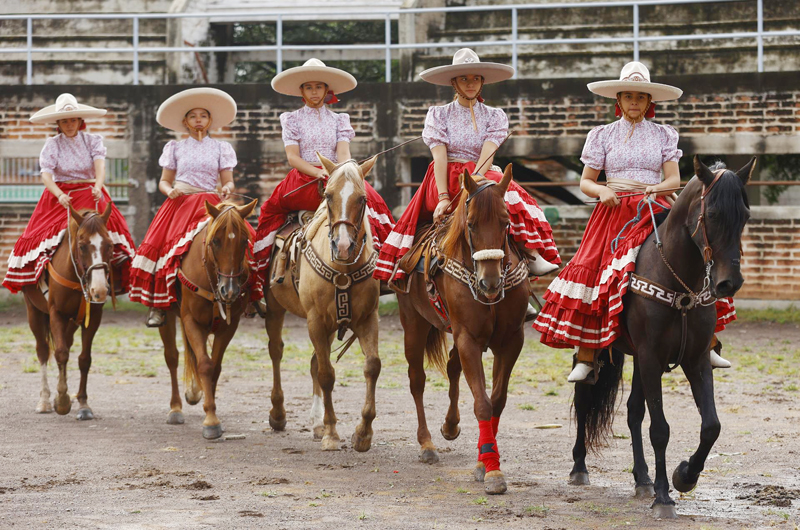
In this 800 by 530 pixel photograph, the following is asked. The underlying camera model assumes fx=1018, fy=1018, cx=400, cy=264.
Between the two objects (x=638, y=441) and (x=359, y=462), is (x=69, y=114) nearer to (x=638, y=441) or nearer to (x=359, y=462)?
(x=359, y=462)

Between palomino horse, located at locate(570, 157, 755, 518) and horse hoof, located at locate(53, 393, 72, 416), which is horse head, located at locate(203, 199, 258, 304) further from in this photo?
palomino horse, located at locate(570, 157, 755, 518)

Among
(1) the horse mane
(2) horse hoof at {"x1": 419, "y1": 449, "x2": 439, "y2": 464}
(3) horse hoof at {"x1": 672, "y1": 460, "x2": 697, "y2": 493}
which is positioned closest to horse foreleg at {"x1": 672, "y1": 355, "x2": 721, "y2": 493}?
(3) horse hoof at {"x1": 672, "y1": 460, "x2": 697, "y2": 493}

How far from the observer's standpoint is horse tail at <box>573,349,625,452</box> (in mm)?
6840

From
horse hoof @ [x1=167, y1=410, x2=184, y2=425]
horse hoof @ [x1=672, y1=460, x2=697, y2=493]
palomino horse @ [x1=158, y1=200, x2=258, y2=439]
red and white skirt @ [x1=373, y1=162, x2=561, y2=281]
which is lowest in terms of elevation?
horse hoof @ [x1=167, y1=410, x2=184, y2=425]

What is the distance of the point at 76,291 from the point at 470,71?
4412mm

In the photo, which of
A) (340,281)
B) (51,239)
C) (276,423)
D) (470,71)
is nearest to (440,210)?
(340,281)

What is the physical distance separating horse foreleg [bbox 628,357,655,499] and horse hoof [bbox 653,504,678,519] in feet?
1.49

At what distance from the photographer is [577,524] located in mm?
5617

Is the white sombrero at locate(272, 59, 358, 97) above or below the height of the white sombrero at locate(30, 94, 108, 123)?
above

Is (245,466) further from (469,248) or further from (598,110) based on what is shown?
(598,110)

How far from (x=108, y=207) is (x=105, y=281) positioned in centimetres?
76

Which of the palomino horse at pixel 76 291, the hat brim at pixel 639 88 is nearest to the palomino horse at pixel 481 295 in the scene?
the hat brim at pixel 639 88

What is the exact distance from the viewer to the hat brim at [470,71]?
25.1ft

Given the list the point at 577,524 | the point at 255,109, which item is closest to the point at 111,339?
the point at 255,109
